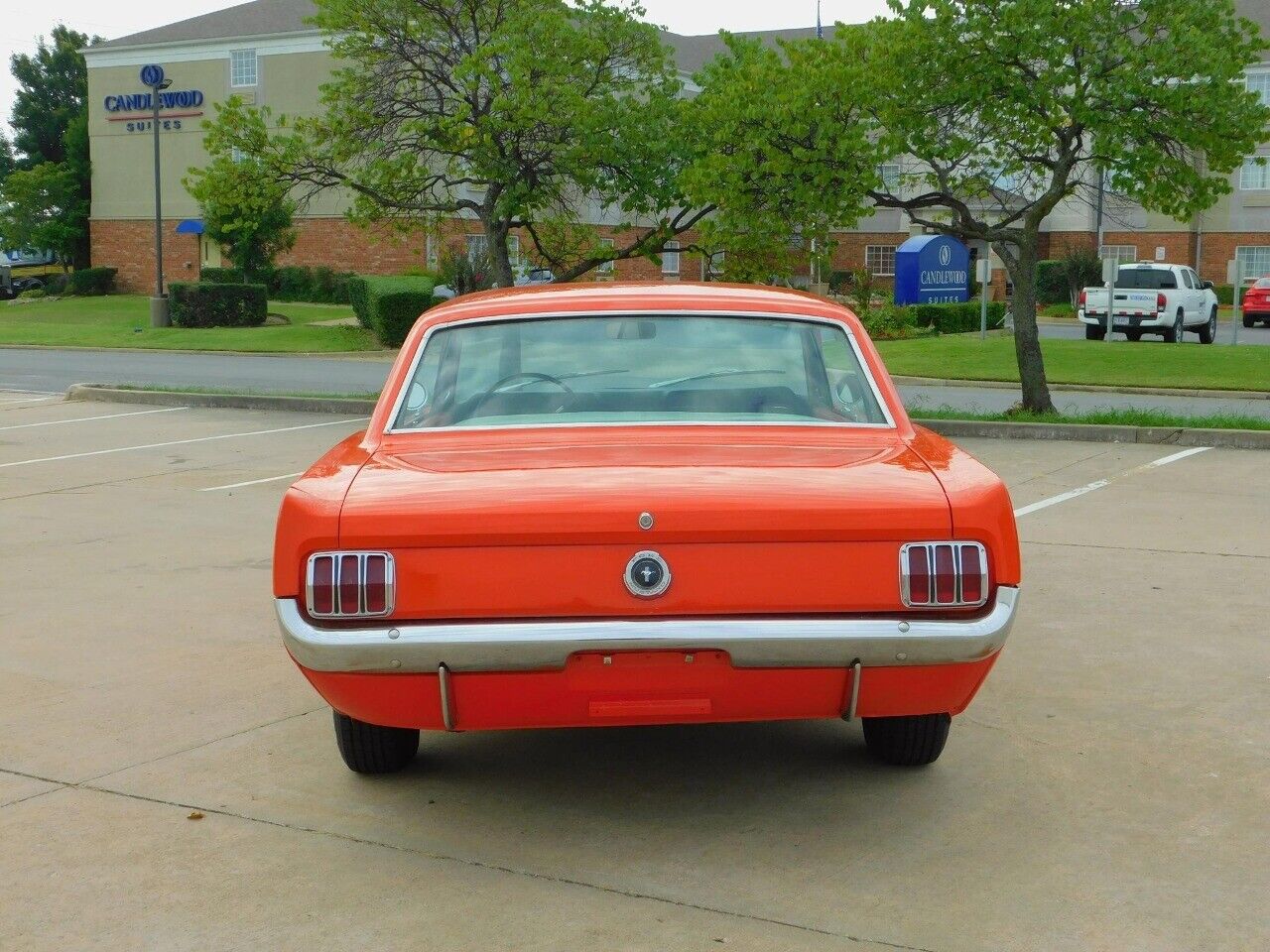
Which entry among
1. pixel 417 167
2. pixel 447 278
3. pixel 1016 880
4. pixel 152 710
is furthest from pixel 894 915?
pixel 447 278

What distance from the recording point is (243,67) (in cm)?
5644

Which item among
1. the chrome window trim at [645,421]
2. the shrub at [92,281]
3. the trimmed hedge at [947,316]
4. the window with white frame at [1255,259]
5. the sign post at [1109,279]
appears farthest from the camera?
the shrub at [92,281]

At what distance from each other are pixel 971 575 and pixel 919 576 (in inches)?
6.2

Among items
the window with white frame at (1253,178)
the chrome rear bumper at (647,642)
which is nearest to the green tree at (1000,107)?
the chrome rear bumper at (647,642)

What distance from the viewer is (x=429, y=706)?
4.30m

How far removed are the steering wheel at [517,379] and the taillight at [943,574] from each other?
1.54m

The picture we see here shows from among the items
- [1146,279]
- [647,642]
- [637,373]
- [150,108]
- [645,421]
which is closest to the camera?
[647,642]

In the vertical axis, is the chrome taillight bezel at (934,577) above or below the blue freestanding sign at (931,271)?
below

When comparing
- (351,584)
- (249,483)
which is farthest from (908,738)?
(249,483)

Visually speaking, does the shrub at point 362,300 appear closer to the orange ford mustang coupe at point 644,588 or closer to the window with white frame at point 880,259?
the window with white frame at point 880,259

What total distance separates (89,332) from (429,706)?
126ft

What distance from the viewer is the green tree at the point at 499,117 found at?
62.2 ft

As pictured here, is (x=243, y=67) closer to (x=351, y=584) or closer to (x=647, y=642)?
(x=351, y=584)

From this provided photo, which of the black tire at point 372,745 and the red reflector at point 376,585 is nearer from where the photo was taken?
the red reflector at point 376,585
